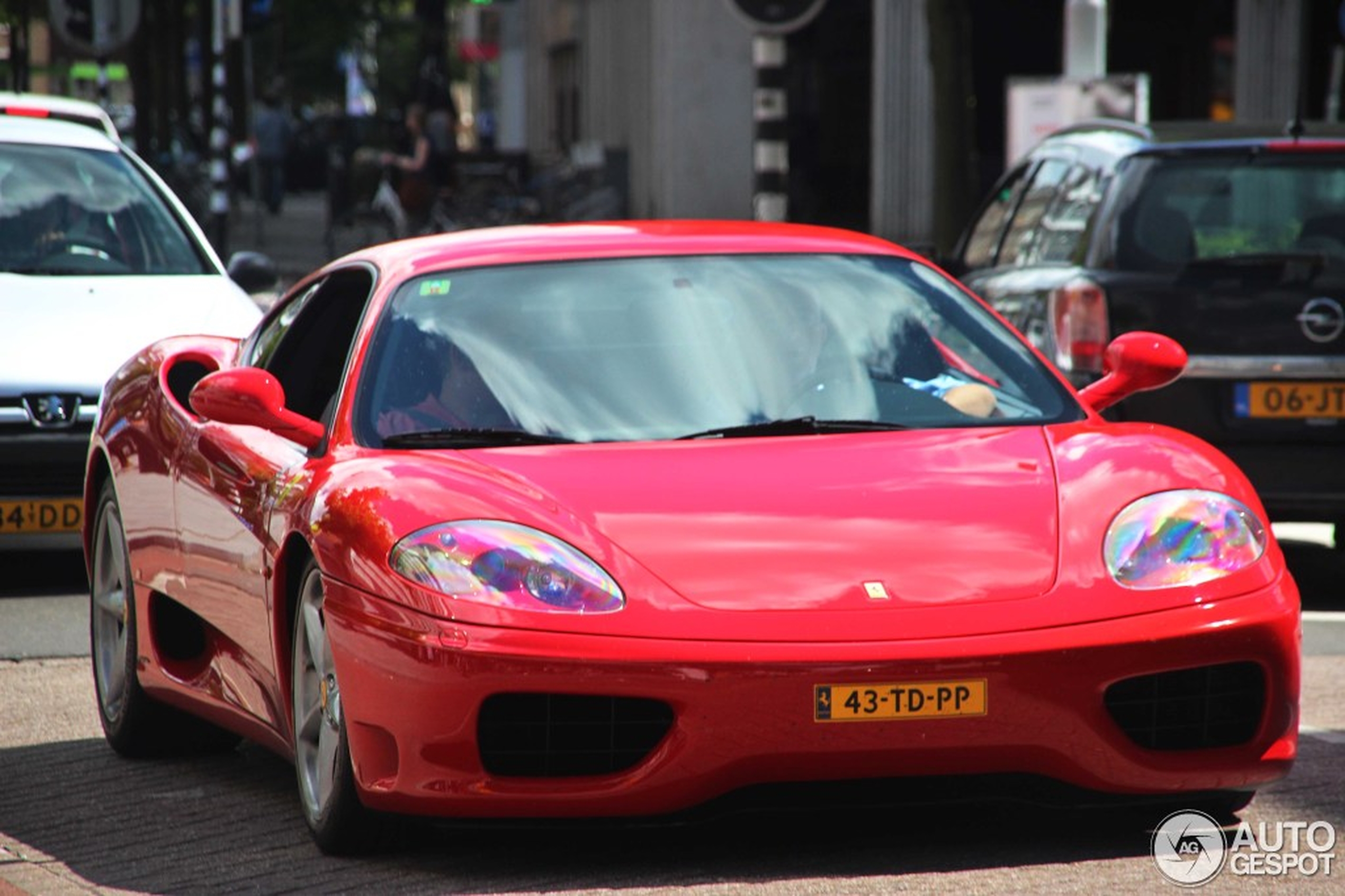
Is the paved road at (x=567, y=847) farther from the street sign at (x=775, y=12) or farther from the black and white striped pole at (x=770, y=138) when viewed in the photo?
the black and white striped pole at (x=770, y=138)

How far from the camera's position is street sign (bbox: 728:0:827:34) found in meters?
14.3

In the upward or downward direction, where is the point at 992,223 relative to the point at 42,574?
upward

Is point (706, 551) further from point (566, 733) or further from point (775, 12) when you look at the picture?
point (775, 12)

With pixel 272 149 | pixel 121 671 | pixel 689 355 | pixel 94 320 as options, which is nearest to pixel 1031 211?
pixel 94 320

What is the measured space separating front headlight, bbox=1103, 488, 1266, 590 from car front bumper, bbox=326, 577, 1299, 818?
8 centimetres

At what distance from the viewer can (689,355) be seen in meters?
5.65

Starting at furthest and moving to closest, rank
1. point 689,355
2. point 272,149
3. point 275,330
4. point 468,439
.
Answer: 1. point 272,149
2. point 275,330
3. point 689,355
4. point 468,439

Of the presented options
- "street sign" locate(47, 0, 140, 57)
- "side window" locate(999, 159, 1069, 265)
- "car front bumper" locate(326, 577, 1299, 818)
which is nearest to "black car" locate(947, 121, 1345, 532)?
"side window" locate(999, 159, 1069, 265)

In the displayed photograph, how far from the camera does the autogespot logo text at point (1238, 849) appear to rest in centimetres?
488

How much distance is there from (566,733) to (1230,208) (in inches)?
203

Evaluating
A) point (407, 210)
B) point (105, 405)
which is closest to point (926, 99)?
point (407, 210)

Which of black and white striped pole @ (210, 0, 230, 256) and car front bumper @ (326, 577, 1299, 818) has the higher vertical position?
car front bumper @ (326, 577, 1299, 818)

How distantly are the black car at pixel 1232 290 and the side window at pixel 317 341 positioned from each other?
11.8 feet

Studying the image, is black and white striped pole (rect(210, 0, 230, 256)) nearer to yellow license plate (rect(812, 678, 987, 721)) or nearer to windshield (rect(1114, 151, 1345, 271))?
windshield (rect(1114, 151, 1345, 271))
